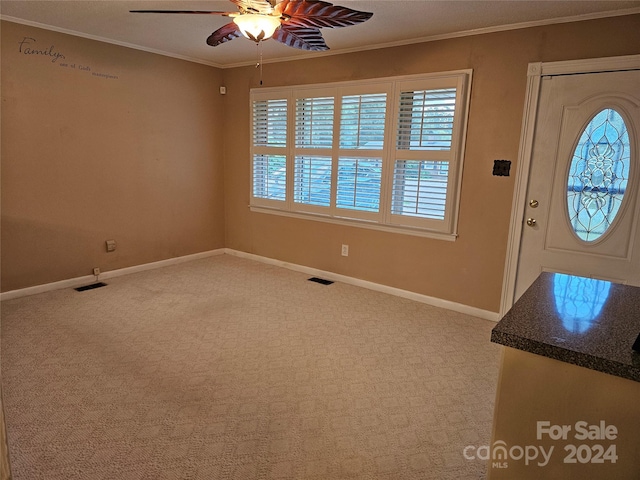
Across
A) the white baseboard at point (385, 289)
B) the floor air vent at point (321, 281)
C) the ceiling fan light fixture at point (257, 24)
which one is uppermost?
the ceiling fan light fixture at point (257, 24)

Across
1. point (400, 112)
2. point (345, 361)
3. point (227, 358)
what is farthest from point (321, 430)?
point (400, 112)

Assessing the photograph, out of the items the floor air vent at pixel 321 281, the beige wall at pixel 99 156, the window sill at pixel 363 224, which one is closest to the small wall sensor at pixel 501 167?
the window sill at pixel 363 224

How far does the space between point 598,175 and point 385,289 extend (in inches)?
82.2

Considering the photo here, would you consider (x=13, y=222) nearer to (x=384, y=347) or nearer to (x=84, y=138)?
(x=84, y=138)

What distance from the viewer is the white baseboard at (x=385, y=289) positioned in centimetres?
369

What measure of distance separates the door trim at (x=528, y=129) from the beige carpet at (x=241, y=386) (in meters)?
0.49

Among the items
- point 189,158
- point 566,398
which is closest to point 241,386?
point 566,398

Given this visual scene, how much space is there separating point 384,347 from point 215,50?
3492mm

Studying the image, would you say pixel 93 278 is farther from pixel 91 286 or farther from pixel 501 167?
pixel 501 167

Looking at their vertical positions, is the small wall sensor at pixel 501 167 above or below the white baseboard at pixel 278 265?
above

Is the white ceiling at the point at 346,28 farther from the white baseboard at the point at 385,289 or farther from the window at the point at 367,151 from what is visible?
the white baseboard at the point at 385,289

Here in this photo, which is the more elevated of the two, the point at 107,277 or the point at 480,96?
the point at 480,96

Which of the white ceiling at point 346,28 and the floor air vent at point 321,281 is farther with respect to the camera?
the floor air vent at point 321,281

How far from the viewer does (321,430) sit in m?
2.11
